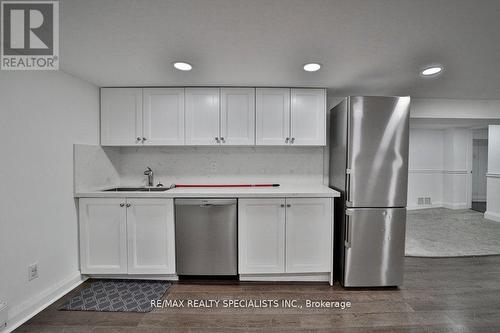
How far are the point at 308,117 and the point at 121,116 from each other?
222 centimetres

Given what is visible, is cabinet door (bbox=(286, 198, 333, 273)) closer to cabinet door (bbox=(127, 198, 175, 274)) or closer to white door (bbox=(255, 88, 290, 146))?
white door (bbox=(255, 88, 290, 146))

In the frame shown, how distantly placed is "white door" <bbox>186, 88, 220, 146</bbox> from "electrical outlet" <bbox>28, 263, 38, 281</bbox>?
1716 millimetres

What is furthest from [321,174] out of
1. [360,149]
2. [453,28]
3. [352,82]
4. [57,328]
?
Answer: [57,328]

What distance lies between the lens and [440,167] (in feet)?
18.7

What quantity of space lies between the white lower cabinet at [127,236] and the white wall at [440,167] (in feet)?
19.9

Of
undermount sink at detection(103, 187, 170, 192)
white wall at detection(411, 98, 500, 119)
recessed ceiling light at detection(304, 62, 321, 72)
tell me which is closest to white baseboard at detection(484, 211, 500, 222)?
white wall at detection(411, 98, 500, 119)

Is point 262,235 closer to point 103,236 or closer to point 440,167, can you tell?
point 103,236

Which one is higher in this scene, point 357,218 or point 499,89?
point 499,89

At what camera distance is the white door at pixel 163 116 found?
8.22 ft

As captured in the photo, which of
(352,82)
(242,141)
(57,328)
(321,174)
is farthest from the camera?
(321,174)

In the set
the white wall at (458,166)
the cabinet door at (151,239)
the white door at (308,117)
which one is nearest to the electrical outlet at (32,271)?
the cabinet door at (151,239)

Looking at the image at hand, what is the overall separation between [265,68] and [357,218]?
172 centimetres

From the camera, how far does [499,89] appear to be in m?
2.64

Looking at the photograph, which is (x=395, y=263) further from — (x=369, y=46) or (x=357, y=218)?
(x=369, y=46)
